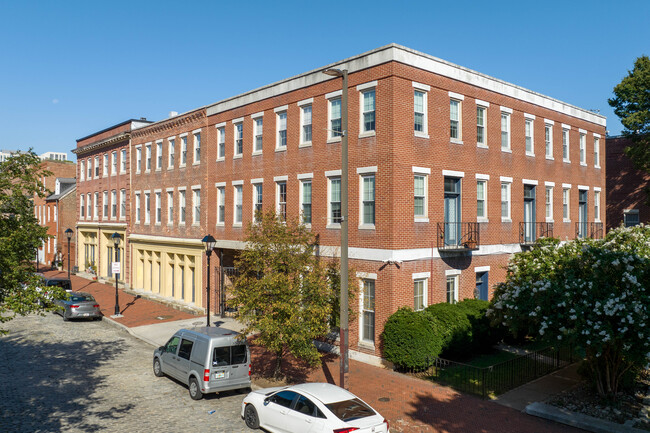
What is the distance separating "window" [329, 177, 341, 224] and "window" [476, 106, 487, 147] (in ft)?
23.4

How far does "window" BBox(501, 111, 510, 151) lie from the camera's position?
25594 millimetres

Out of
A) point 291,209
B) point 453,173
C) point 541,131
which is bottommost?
point 291,209

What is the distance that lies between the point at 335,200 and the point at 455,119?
655cm

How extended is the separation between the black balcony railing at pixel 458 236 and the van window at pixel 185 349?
10752 mm

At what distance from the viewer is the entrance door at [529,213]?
88.6ft

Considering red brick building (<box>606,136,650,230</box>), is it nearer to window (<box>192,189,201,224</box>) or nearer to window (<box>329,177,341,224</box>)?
window (<box>329,177,341,224</box>)

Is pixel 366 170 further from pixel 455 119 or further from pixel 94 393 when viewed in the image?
pixel 94 393

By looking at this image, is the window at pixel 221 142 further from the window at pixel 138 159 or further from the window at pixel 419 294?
the window at pixel 419 294

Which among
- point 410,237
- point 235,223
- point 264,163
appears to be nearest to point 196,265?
point 235,223

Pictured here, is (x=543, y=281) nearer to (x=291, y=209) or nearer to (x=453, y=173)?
(x=453, y=173)

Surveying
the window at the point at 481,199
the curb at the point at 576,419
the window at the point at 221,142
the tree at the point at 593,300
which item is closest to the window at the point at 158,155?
the window at the point at 221,142

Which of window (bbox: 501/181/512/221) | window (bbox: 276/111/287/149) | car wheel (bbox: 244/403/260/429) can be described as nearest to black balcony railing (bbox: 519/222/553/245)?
window (bbox: 501/181/512/221)

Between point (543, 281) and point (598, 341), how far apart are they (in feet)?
7.12

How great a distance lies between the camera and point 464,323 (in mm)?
19406
